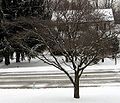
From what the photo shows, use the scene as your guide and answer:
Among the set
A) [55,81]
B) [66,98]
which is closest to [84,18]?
[66,98]

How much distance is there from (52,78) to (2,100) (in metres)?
9.44

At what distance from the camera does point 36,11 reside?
3134 centimetres

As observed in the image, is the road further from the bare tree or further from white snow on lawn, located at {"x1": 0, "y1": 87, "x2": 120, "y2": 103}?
the bare tree

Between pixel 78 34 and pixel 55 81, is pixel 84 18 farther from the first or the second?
pixel 55 81

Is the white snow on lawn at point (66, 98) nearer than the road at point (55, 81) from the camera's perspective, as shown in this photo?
Yes

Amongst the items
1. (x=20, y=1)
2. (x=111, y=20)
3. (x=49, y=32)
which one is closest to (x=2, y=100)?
(x=49, y=32)

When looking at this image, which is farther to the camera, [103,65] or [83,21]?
[103,65]

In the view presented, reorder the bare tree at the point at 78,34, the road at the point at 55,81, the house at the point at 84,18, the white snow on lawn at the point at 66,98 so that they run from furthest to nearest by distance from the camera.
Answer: the road at the point at 55,81
the white snow on lawn at the point at 66,98
the house at the point at 84,18
the bare tree at the point at 78,34

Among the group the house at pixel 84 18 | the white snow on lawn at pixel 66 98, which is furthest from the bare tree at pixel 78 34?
the white snow on lawn at pixel 66 98

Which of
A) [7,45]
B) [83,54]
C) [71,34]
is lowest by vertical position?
[7,45]

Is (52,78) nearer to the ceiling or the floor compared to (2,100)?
nearer to the floor

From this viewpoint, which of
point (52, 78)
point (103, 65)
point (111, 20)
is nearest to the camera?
point (111, 20)

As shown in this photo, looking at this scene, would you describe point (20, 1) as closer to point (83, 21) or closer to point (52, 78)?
point (52, 78)

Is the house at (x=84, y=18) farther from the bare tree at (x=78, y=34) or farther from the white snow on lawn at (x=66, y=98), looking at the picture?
the white snow on lawn at (x=66, y=98)
